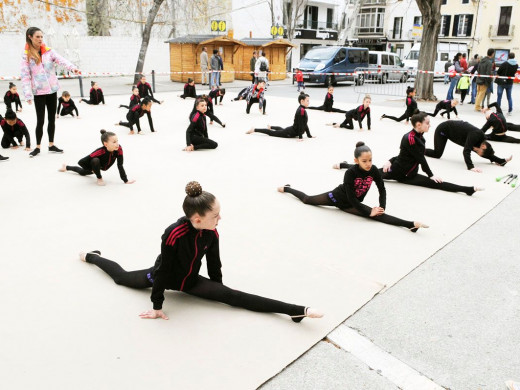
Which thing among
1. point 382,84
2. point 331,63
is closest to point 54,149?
point 331,63

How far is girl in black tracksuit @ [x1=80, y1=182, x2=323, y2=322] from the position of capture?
2797 millimetres

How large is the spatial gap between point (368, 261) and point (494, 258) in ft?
3.94

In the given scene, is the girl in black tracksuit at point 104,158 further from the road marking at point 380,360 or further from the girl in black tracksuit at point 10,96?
the girl in black tracksuit at point 10,96

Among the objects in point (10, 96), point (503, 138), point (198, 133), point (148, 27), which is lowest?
point (503, 138)

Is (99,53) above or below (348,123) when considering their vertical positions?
above

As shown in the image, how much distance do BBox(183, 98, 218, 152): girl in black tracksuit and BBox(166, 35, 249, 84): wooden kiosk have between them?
44.5 ft

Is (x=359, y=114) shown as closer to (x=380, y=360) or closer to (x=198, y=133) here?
(x=198, y=133)

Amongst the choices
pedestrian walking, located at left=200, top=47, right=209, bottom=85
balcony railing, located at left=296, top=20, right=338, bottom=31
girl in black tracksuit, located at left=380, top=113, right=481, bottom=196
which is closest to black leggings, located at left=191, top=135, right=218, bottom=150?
girl in black tracksuit, located at left=380, top=113, right=481, bottom=196

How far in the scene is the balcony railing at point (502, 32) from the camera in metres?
35.9

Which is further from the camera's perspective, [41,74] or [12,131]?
[12,131]

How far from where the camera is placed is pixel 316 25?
41.9 metres

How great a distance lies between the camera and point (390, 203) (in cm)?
558

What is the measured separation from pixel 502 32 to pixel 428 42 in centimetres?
2690

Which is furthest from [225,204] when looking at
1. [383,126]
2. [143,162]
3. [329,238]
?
[383,126]
